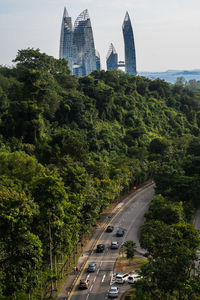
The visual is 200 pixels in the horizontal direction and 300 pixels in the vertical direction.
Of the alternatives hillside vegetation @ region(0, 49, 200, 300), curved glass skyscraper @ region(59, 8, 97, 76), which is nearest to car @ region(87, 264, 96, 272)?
hillside vegetation @ region(0, 49, 200, 300)

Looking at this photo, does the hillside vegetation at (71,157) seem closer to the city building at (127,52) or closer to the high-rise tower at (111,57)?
the city building at (127,52)

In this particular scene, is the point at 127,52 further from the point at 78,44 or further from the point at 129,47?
the point at 78,44

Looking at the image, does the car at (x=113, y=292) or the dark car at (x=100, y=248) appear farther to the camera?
the dark car at (x=100, y=248)

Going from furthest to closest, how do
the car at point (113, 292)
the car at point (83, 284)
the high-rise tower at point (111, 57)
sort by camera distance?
the high-rise tower at point (111, 57), the car at point (83, 284), the car at point (113, 292)

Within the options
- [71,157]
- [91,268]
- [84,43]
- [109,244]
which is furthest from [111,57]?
[91,268]

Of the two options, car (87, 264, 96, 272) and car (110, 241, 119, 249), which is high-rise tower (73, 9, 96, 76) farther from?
car (87, 264, 96, 272)

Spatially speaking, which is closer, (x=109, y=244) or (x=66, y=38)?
(x=109, y=244)

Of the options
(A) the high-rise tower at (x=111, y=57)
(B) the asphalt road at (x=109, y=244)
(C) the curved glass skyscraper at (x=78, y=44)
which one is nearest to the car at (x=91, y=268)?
(B) the asphalt road at (x=109, y=244)
